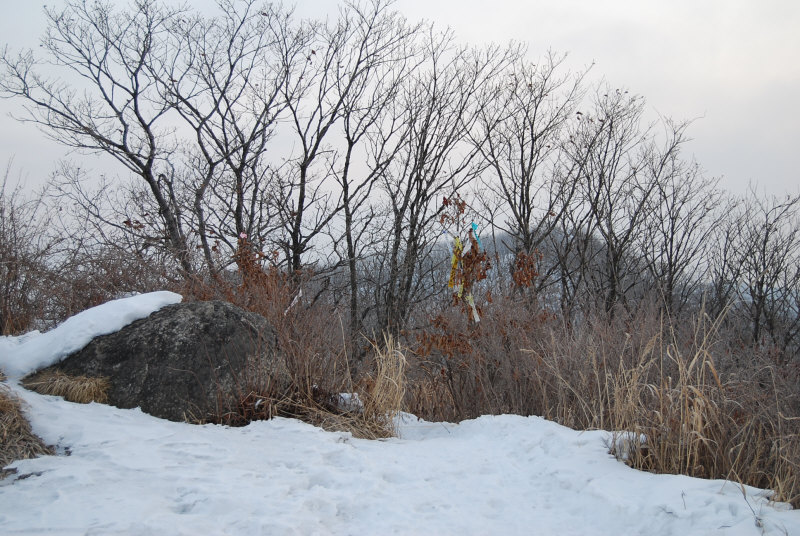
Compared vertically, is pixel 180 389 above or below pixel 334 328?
below

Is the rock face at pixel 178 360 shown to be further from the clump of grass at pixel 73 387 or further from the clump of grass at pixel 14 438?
the clump of grass at pixel 14 438

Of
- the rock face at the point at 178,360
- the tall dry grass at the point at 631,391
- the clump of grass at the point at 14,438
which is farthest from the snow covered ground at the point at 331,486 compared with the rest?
the tall dry grass at the point at 631,391

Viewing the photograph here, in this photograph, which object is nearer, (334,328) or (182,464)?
(182,464)

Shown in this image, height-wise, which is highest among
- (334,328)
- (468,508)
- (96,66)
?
(96,66)

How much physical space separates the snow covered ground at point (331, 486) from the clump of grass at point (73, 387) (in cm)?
9

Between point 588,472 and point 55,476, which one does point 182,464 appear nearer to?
point 55,476

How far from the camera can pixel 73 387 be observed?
12.2 feet

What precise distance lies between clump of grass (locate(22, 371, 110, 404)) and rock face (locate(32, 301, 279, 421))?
0.06 metres

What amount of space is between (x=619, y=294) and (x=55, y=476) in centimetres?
1792

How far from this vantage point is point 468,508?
2.74 metres

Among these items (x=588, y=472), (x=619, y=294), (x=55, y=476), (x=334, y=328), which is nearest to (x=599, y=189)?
(x=619, y=294)

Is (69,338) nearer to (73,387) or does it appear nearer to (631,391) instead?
(73,387)

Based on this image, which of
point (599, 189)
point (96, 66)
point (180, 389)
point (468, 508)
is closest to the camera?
point (468, 508)

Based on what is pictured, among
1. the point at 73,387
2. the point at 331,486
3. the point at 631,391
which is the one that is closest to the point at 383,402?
the point at 331,486
